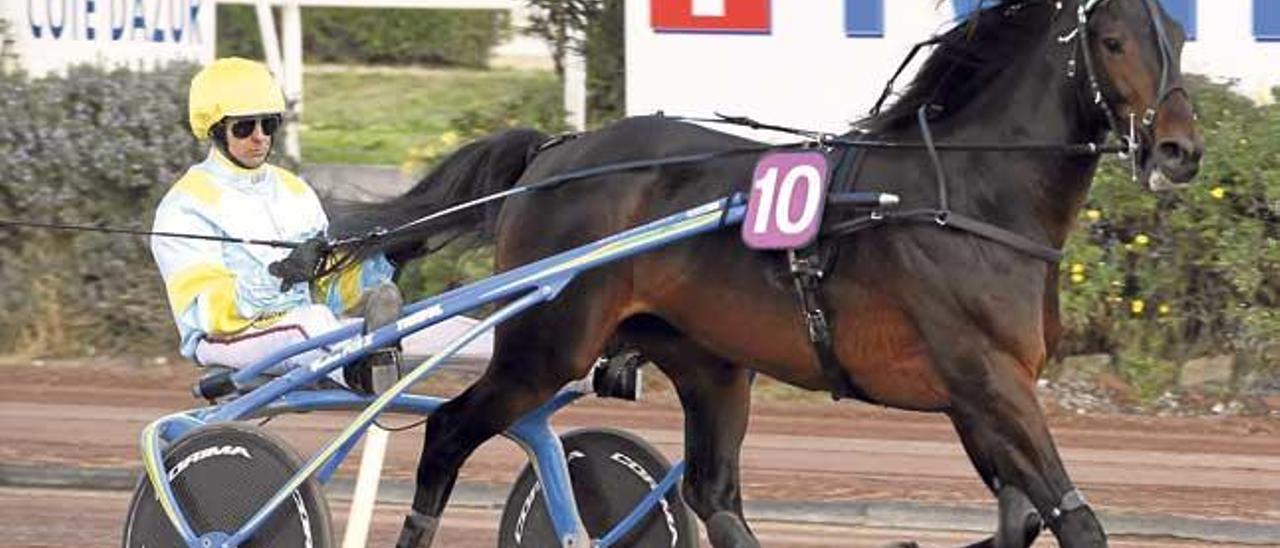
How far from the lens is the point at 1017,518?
5.12 m

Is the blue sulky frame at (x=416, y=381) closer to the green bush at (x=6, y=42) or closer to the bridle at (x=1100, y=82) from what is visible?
the bridle at (x=1100, y=82)

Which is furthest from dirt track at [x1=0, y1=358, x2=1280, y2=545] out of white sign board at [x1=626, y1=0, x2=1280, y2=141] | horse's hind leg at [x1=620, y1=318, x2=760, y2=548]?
horse's hind leg at [x1=620, y1=318, x2=760, y2=548]

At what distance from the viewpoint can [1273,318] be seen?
31.0 ft

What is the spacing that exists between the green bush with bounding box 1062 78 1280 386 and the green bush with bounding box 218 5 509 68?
7.57 metres

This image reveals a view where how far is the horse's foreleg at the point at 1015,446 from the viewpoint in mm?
4949

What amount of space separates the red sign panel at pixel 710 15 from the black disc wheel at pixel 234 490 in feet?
17.2

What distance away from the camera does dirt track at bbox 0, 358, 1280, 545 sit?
7.86 meters

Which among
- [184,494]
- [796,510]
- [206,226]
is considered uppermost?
[206,226]

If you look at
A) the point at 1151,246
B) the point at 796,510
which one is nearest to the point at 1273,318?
the point at 1151,246

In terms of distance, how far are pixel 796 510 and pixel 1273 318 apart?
112 inches

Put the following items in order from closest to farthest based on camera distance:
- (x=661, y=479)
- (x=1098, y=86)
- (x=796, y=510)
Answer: (x=1098, y=86), (x=661, y=479), (x=796, y=510)

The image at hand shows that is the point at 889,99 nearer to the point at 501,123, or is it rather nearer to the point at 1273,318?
the point at 1273,318

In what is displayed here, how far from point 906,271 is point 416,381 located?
1.14 m

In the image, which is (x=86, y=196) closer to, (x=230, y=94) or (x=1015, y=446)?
(x=230, y=94)
